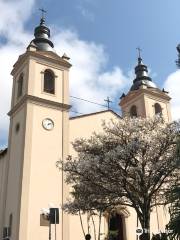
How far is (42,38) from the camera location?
31.4 metres

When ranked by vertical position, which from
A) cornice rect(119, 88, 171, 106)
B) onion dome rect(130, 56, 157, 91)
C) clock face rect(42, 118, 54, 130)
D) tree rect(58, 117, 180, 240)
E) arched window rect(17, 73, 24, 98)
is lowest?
tree rect(58, 117, 180, 240)

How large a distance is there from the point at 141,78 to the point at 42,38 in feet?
35.2

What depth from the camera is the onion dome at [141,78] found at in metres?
36.2

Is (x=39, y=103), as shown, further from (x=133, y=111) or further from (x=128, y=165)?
(x=133, y=111)

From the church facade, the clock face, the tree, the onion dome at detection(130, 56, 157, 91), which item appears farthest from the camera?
the onion dome at detection(130, 56, 157, 91)

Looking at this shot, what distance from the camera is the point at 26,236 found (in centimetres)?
2295

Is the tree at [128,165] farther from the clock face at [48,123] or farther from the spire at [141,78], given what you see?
the spire at [141,78]

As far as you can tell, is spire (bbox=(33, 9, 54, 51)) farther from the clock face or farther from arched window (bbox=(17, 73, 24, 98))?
the clock face

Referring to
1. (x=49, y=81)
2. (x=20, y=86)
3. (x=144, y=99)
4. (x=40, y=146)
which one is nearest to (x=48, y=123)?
(x=40, y=146)

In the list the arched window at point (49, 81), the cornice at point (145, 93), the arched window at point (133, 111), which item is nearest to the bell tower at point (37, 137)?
the arched window at point (49, 81)

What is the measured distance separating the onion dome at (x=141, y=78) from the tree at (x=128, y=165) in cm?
1708

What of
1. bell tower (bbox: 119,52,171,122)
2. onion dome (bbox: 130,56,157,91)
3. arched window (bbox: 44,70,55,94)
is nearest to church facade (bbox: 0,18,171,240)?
arched window (bbox: 44,70,55,94)

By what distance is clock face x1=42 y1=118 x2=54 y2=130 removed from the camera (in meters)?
27.2

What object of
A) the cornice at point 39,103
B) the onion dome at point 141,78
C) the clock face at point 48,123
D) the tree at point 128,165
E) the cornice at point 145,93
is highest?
the onion dome at point 141,78
